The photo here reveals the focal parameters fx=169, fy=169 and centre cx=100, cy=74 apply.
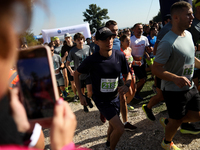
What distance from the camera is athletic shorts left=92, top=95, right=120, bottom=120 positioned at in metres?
2.49

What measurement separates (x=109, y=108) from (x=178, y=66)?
44.3 inches

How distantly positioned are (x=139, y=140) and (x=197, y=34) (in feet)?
7.63

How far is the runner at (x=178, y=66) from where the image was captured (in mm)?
2170

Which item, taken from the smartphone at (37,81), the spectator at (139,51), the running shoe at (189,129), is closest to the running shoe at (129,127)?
the running shoe at (189,129)

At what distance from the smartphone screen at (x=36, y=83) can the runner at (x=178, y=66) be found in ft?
5.79

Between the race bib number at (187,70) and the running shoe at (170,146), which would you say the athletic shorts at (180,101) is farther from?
the running shoe at (170,146)

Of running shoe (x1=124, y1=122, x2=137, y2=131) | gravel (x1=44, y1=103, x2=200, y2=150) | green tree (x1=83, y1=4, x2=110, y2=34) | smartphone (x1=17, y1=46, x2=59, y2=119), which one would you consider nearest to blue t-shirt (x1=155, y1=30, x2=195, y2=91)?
gravel (x1=44, y1=103, x2=200, y2=150)

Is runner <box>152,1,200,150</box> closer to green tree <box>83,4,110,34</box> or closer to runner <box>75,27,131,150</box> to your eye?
runner <box>75,27,131,150</box>

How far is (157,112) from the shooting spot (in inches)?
150

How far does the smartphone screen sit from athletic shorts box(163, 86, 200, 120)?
2017 mm

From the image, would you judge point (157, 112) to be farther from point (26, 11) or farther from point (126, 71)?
point (26, 11)

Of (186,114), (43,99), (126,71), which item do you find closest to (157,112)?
(186,114)

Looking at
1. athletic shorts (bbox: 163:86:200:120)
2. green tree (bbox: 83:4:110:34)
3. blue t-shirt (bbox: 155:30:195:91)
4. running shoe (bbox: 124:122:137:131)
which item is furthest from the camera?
green tree (bbox: 83:4:110:34)

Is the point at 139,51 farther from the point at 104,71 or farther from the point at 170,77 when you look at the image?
the point at 170,77
